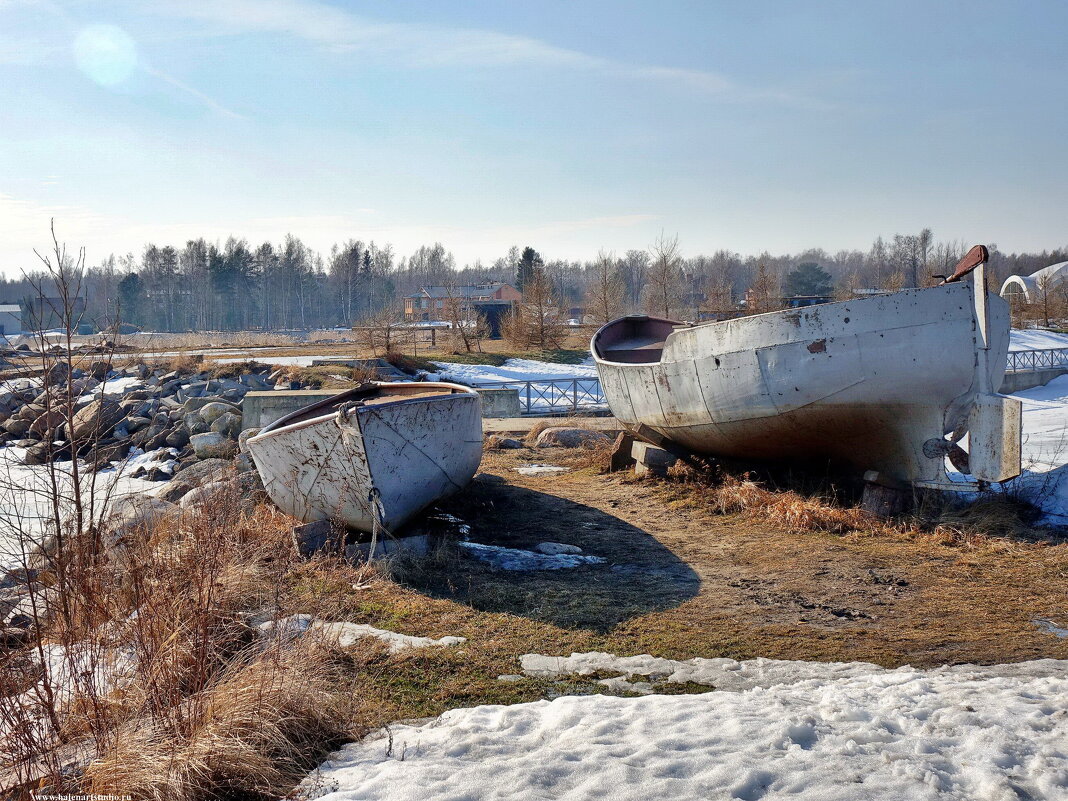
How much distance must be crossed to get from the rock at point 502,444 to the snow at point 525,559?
21.5 ft

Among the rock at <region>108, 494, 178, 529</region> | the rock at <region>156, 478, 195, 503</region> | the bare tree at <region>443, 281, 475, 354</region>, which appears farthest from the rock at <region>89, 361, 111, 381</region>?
the bare tree at <region>443, 281, 475, 354</region>

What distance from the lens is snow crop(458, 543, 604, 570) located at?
696 centimetres

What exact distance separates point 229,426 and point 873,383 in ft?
43.1

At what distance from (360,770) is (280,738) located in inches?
16.0

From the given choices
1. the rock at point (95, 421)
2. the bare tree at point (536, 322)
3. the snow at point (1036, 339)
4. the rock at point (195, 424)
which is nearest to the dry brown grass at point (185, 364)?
the rock at point (95, 421)

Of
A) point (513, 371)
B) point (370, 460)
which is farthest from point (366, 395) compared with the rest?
A: point (513, 371)

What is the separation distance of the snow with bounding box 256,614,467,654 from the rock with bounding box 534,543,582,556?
2.21 meters

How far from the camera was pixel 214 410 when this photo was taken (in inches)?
728

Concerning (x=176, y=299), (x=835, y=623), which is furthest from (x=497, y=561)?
(x=176, y=299)

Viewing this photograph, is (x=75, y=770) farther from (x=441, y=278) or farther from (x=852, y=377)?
(x=441, y=278)

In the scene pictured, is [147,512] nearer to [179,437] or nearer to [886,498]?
[886,498]

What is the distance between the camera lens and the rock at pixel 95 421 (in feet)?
15.1

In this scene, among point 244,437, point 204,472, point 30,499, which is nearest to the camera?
point 204,472

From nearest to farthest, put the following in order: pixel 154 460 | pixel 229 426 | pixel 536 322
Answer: pixel 229 426, pixel 154 460, pixel 536 322
